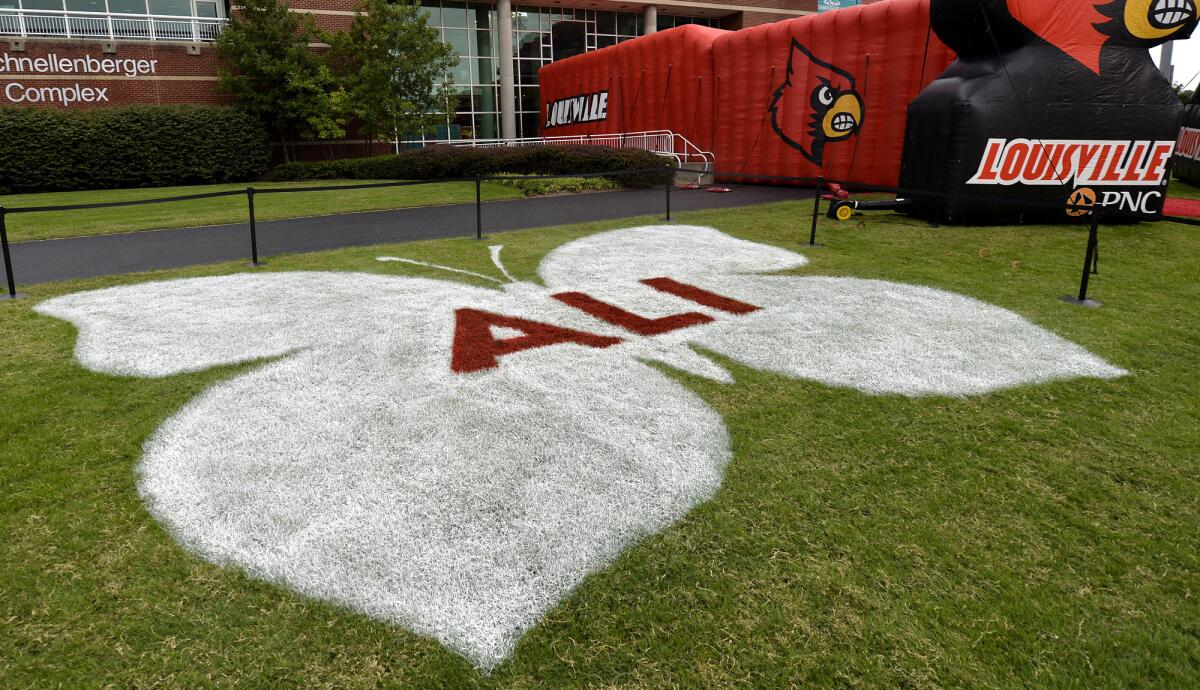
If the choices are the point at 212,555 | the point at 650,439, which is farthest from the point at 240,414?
the point at 650,439

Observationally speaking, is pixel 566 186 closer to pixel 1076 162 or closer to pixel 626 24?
pixel 1076 162

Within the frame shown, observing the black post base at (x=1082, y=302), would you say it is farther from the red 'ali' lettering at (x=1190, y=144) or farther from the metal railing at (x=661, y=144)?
the red 'ali' lettering at (x=1190, y=144)

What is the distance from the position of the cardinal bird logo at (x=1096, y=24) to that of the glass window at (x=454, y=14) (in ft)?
88.5

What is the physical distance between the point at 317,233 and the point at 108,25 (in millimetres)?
22217

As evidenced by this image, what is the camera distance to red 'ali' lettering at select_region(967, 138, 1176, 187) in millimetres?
10266

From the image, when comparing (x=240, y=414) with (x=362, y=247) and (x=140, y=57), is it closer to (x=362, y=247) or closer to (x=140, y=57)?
(x=362, y=247)

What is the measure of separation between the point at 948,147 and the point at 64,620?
11619mm

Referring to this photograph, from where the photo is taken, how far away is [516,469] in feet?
11.4

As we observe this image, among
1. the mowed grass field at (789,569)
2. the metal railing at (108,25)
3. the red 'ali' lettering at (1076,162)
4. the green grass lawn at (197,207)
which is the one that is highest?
the metal railing at (108,25)

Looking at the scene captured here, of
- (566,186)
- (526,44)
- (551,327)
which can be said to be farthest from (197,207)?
(526,44)

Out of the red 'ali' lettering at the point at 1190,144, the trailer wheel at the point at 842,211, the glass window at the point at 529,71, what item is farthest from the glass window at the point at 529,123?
the red 'ali' lettering at the point at 1190,144

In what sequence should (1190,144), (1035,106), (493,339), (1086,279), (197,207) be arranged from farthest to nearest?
(1190,144) → (197,207) → (1035,106) → (1086,279) → (493,339)

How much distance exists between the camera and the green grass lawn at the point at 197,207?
12.5 m

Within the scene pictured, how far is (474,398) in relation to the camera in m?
4.36
